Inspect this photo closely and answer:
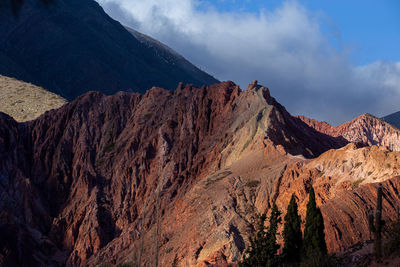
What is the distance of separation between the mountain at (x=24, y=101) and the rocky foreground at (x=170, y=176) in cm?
879

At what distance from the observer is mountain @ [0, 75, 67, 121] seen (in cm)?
10044

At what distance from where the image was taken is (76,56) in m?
165

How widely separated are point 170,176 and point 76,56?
4077 inches

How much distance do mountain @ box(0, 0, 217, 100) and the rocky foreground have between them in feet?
215

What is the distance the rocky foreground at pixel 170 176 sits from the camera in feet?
164

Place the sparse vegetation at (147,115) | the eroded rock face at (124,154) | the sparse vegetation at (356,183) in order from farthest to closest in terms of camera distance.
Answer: the sparse vegetation at (147,115) < the eroded rock face at (124,154) < the sparse vegetation at (356,183)

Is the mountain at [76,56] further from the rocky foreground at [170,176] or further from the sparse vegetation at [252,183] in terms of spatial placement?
the sparse vegetation at [252,183]

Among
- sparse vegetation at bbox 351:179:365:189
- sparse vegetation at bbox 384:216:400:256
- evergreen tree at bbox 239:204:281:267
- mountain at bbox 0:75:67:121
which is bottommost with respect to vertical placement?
mountain at bbox 0:75:67:121

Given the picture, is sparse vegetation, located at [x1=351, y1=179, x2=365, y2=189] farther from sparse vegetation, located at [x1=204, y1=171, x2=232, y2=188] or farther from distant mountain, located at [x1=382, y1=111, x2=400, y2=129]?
distant mountain, located at [x1=382, y1=111, x2=400, y2=129]

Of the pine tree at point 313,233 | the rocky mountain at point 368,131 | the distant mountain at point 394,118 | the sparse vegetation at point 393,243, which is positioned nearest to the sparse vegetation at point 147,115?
the rocky mountain at point 368,131

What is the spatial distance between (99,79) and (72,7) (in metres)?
40.1

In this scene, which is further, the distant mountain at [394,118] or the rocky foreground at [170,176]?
the distant mountain at [394,118]

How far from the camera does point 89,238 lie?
231 ft

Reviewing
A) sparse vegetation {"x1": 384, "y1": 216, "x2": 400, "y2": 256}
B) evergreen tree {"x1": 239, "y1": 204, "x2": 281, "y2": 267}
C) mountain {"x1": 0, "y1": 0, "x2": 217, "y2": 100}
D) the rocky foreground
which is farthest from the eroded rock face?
mountain {"x1": 0, "y1": 0, "x2": 217, "y2": 100}
